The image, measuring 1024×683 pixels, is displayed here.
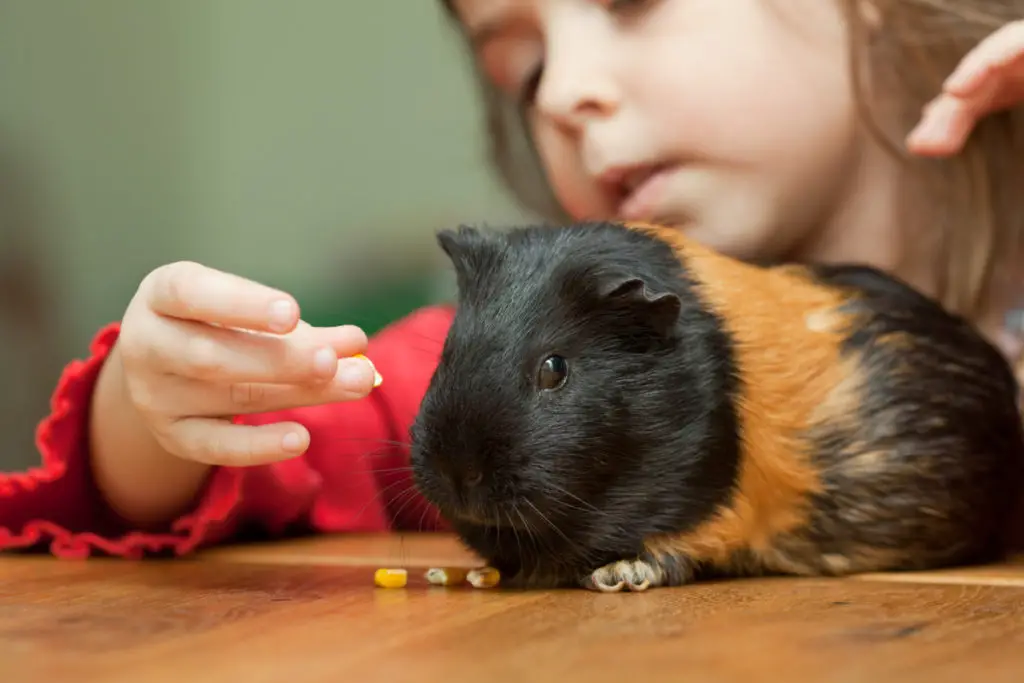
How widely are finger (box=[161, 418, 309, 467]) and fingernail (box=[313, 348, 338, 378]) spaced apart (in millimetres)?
78

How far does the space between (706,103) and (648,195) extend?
153 millimetres

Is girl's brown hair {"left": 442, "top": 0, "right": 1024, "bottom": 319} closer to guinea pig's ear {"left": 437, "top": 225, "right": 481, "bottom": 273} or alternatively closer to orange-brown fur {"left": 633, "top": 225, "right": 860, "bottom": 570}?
orange-brown fur {"left": 633, "top": 225, "right": 860, "bottom": 570}

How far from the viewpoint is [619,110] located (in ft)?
5.19

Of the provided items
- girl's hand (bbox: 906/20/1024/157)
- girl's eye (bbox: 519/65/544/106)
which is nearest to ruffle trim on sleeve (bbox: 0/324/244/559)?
girl's eye (bbox: 519/65/544/106)

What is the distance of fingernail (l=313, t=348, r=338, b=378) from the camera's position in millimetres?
976

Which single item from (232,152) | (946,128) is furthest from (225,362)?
(232,152)

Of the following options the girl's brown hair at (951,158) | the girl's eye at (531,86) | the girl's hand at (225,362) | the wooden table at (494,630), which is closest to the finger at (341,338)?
the girl's hand at (225,362)

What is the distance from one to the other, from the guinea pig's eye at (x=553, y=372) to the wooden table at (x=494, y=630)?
18cm

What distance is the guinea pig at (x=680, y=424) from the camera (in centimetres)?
97

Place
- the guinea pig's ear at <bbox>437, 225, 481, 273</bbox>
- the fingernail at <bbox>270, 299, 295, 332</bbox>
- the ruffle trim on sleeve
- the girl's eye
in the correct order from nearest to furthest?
1. the fingernail at <bbox>270, 299, 295, 332</bbox>
2. the guinea pig's ear at <bbox>437, 225, 481, 273</bbox>
3. the ruffle trim on sleeve
4. the girl's eye

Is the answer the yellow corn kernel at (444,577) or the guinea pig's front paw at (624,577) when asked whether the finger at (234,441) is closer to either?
the yellow corn kernel at (444,577)

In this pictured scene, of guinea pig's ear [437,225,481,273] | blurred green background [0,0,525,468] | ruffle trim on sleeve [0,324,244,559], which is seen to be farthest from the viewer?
blurred green background [0,0,525,468]

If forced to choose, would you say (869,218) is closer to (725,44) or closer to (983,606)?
(725,44)

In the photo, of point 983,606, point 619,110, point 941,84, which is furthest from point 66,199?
point 983,606
